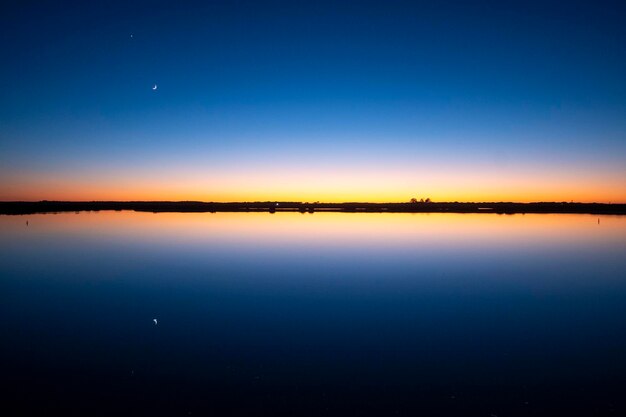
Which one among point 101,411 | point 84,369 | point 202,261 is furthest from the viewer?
point 202,261

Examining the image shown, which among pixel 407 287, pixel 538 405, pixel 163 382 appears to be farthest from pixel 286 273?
pixel 538 405

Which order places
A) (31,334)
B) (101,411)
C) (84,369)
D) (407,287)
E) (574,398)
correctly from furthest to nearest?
(407,287)
(31,334)
(84,369)
(574,398)
(101,411)

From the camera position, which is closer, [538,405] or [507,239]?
[538,405]

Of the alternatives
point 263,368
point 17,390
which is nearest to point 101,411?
point 17,390

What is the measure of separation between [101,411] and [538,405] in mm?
6365

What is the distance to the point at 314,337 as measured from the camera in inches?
388

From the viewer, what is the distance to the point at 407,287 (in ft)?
50.7

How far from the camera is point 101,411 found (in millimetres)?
6344

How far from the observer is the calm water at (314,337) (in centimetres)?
678

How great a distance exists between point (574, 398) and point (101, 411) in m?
7.05

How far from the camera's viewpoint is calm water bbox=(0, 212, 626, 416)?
6781 mm

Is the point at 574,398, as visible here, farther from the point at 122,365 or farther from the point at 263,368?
the point at 122,365

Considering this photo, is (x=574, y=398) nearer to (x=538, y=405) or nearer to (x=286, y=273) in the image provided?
(x=538, y=405)

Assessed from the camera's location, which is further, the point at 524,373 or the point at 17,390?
the point at 524,373
